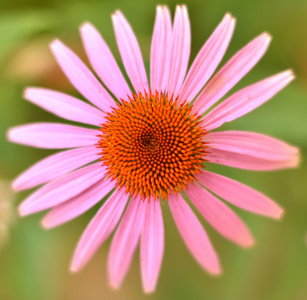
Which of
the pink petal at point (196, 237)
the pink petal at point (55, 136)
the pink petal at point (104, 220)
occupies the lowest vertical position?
the pink petal at point (196, 237)

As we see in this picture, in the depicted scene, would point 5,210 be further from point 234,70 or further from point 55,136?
point 234,70

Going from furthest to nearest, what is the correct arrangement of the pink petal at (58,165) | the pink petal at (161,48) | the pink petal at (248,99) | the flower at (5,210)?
the flower at (5,210) → the pink petal at (58,165) → the pink petal at (161,48) → the pink petal at (248,99)

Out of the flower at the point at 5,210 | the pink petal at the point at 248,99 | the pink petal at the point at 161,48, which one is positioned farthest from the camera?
the flower at the point at 5,210

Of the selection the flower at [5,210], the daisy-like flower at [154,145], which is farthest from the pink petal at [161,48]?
the flower at [5,210]

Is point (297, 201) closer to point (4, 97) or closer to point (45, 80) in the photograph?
point (45, 80)

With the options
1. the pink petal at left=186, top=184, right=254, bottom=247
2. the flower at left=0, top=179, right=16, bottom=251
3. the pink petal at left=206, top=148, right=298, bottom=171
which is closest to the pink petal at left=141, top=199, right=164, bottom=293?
the pink petal at left=186, top=184, right=254, bottom=247

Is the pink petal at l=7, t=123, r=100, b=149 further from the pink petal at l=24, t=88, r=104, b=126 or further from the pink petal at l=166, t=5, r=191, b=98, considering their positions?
the pink petal at l=166, t=5, r=191, b=98

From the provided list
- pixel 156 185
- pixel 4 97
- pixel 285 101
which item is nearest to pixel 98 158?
pixel 156 185

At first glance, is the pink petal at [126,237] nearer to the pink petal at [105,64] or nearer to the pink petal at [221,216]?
the pink petal at [221,216]
